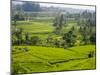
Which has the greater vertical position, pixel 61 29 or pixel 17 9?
pixel 17 9

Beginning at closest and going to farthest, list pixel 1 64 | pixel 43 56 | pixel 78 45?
pixel 1 64 < pixel 43 56 < pixel 78 45

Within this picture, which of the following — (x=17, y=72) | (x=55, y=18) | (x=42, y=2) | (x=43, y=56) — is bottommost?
(x=17, y=72)

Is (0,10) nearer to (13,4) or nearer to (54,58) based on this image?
(13,4)

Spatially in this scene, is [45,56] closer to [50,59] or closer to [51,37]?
[50,59]

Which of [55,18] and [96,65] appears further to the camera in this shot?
[96,65]

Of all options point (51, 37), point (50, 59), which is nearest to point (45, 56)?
point (50, 59)

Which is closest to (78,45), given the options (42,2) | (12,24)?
(42,2)
